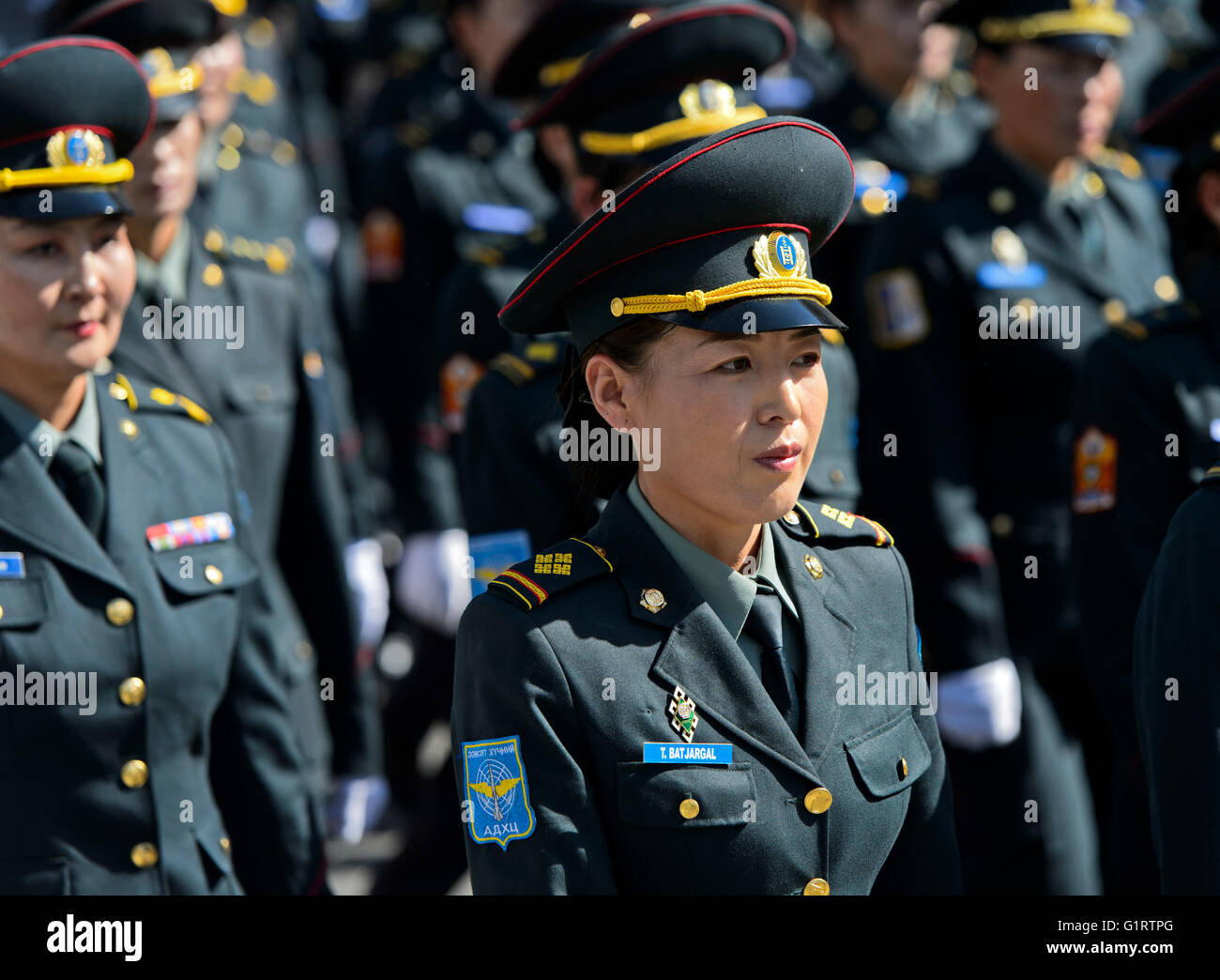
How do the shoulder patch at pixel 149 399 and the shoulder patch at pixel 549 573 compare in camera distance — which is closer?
the shoulder patch at pixel 549 573

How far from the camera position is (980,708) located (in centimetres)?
453

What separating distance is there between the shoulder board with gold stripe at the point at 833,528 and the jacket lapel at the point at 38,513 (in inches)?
48.8

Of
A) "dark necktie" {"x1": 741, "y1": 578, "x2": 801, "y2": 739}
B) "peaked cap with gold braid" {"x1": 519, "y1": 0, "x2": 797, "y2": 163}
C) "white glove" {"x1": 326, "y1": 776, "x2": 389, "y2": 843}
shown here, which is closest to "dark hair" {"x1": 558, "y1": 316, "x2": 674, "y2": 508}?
"dark necktie" {"x1": 741, "y1": 578, "x2": 801, "y2": 739}

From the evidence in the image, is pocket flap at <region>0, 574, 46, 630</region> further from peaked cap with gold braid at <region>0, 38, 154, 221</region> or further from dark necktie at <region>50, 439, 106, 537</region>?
peaked cap with gold braid at <region>0, 38, 154, 221</region>

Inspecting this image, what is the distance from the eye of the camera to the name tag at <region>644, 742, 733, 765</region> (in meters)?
2.55

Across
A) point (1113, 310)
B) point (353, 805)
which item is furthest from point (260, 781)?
point (1113, 310)

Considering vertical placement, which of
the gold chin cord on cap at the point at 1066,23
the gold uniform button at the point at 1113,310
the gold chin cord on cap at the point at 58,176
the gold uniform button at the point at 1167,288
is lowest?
the gold chin cord on cap at the point at 58,176

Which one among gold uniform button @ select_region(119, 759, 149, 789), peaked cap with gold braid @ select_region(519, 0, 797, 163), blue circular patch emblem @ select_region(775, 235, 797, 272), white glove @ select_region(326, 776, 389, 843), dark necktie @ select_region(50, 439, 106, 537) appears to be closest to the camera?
blue circular patch emblem @ select_region(775, 235, 797, 272)

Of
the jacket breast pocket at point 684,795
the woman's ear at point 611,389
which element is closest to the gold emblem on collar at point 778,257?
the woman's ear at point 611,389

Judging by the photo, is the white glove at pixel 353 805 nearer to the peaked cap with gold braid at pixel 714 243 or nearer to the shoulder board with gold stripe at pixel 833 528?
the shoulder board with gold stripe at pixel 833 528

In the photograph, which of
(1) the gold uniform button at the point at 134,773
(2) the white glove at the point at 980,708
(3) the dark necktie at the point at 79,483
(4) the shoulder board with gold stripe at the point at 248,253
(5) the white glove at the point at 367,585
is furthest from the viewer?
(5) the white glove at the point at 367,585

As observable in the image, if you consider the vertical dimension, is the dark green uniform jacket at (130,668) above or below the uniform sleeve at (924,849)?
above

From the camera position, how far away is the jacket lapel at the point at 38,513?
3193 millimetres

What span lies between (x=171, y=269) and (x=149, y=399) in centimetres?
118
